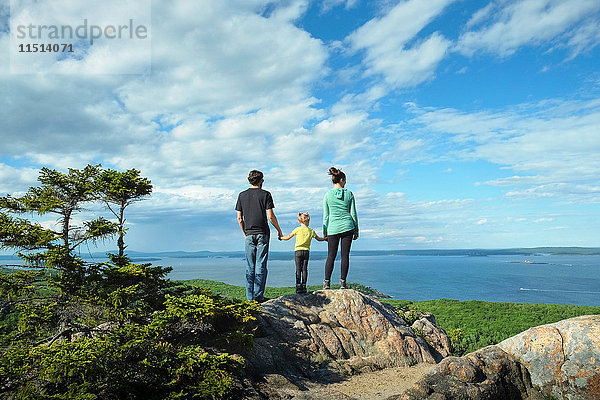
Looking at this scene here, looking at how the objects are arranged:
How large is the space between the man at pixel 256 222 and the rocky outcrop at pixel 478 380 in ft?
14.5

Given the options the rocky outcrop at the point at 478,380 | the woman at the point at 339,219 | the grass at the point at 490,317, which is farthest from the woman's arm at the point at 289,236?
the grass at the point at 490,317

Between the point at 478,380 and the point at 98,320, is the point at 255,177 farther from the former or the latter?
the point at 478,380

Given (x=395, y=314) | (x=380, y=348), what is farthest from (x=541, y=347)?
(x=395, y=314)

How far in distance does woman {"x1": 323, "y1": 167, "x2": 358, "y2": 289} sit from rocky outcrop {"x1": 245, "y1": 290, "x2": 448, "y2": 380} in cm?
108

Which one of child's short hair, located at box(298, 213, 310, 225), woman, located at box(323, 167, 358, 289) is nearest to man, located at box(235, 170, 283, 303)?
child's short hair, located at box(298, 213, 310, 225)

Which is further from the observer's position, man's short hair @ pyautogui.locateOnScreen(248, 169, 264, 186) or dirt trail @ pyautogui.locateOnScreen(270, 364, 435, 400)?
man's short hair @ pyautogui.locateOnScreen(248, 169, 264, 186)

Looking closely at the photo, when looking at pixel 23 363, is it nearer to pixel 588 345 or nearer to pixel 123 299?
pixel 123 299

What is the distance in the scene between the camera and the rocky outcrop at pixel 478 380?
6.97 meters

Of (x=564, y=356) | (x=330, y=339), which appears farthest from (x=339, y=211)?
(x=564, y=356)

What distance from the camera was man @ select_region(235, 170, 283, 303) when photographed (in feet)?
32.2

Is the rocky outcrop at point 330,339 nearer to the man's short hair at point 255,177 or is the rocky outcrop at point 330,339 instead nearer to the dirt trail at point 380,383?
the dirt trail at point 380,383

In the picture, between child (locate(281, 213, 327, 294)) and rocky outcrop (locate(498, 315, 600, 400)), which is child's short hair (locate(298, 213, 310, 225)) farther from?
rocky outcrop (locate(498, 315, 600, 400))

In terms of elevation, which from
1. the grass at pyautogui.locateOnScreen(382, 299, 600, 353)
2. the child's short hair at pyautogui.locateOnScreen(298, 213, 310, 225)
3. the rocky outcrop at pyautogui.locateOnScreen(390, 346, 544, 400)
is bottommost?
the grass at pyautogui.locateOnScreen(382, 299, 600, 353)

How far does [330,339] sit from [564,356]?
5.15 m
